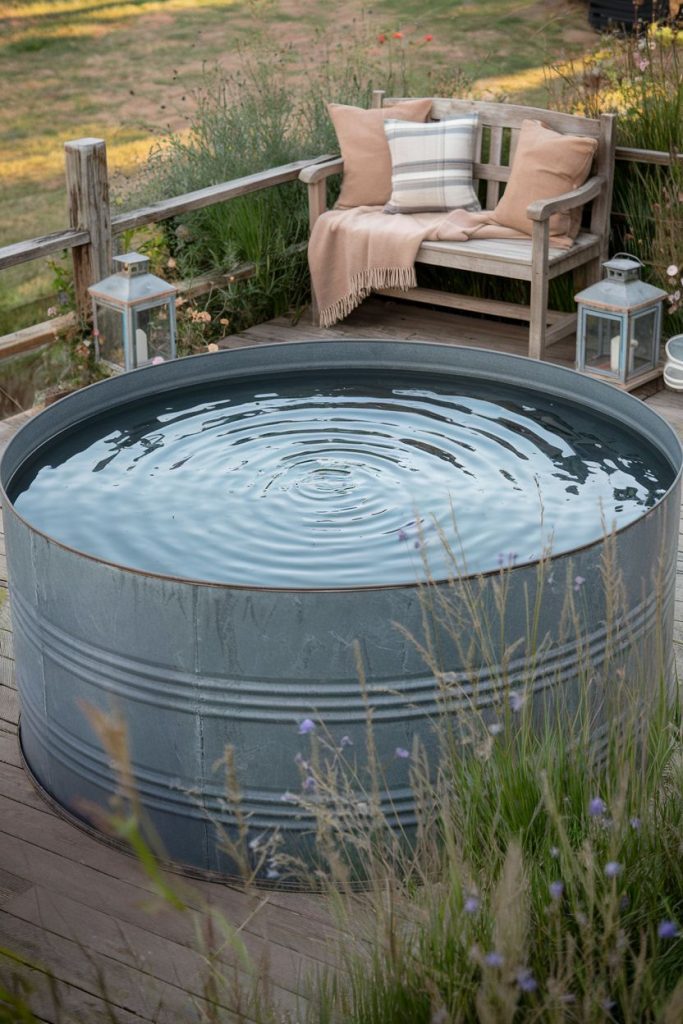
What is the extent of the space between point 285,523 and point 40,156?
9.38 meters

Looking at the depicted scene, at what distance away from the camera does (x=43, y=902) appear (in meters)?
2.37

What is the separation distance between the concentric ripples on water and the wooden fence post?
147 cm

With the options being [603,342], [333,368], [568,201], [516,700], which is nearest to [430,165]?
[568,201]

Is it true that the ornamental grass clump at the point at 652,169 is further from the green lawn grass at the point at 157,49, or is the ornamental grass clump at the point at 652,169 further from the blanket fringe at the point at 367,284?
the green lawn grass at the point at 157,49

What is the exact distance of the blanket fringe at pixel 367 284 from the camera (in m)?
5.32

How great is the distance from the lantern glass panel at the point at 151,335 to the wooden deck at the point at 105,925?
7.30 ft

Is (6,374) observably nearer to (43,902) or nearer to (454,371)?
(454,371)

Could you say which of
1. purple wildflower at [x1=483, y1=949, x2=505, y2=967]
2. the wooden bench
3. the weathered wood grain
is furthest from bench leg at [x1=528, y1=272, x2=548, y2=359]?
purple wildflower at [x1=483, y1=949, x2=505, y2=967]

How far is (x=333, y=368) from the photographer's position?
12.1ft

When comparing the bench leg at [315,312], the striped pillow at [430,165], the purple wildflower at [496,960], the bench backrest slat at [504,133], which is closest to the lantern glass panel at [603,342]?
the bench backrest slat at [504,133]

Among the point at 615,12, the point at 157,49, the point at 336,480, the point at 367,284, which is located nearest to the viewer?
the point at 336,480

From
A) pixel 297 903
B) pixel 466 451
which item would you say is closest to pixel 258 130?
pixel 466 451

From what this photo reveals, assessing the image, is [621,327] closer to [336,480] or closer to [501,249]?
[501,249]

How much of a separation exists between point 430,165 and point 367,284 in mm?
586
